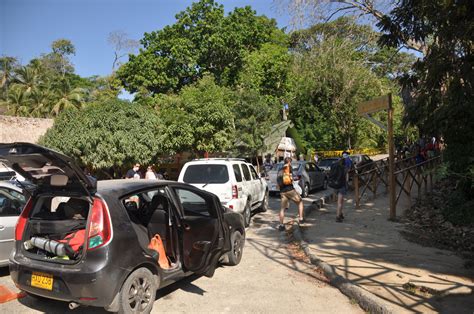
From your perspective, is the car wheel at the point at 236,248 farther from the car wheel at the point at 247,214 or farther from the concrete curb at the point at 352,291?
the car wheel at the point at 247,214

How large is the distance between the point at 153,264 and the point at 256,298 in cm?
149

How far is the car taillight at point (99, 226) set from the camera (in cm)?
386

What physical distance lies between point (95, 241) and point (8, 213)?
298cm

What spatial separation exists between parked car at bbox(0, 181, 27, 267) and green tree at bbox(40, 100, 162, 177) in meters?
10.4

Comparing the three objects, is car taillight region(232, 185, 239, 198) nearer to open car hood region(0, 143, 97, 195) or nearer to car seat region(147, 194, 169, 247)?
car seat region(147, 194, 169, 247)

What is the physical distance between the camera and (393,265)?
5816mm

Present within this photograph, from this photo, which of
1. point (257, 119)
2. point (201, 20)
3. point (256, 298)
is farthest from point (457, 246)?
point (201, 20)

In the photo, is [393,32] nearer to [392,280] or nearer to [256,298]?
[392,280]

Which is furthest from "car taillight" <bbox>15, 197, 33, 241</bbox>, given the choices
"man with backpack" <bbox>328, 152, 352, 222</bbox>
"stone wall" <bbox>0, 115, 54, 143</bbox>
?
"stone wall" <bbox>0, 115, 54, 143</bbox>

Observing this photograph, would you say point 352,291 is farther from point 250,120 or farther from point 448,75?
point 250,120

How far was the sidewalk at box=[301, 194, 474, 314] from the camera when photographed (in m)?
4.46

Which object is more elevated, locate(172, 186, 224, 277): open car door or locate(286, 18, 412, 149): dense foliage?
locate(286, 18, 412, 149): dense foliage

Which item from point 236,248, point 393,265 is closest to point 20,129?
point 236,248

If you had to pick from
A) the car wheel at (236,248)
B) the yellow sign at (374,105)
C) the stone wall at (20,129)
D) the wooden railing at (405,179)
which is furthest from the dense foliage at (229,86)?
the car wheel at (236,248)
